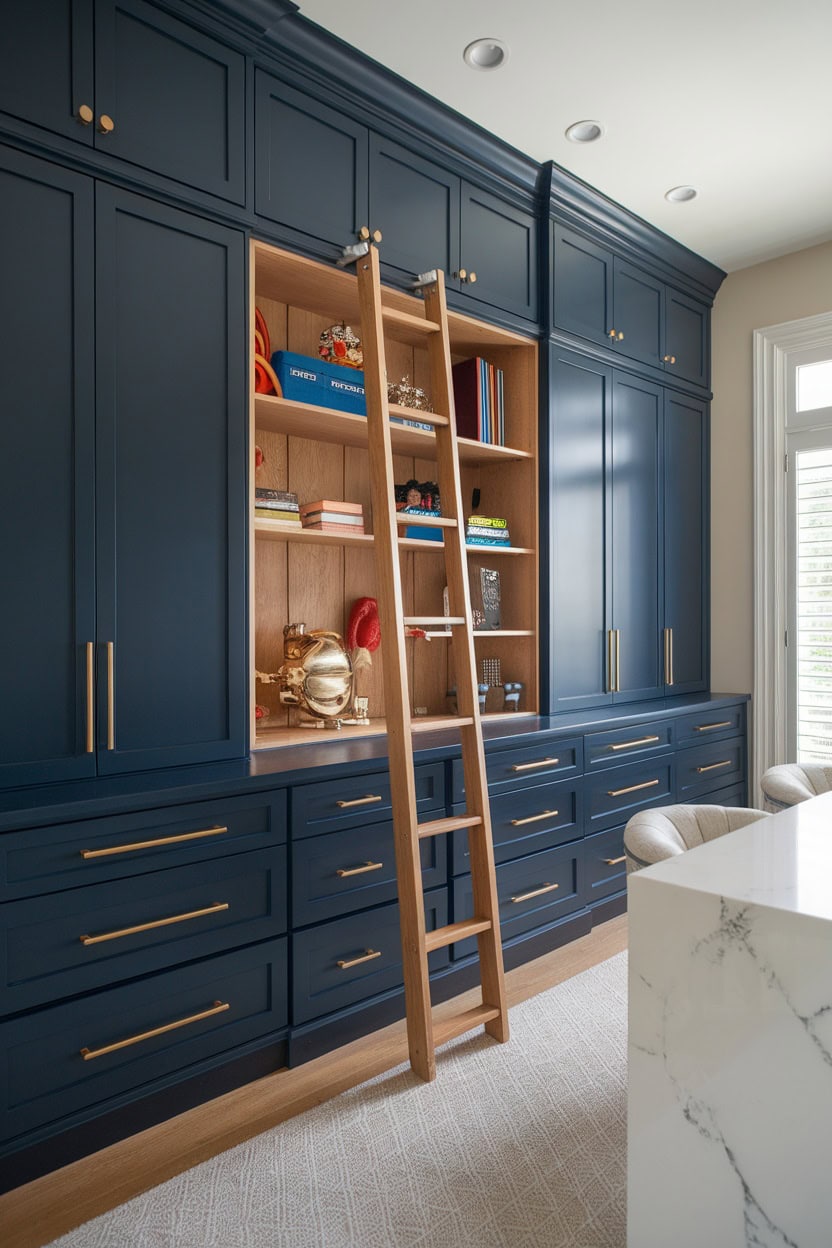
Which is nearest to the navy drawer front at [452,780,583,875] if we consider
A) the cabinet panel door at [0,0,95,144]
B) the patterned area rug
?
the patterned area rug

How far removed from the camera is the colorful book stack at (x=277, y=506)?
2.51 m

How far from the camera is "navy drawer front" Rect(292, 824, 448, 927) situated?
214cm

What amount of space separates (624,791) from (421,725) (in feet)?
4.55

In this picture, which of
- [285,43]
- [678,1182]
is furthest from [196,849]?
[285,43]

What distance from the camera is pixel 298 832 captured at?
83.6 inches

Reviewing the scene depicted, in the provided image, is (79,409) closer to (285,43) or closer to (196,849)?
(196,849)

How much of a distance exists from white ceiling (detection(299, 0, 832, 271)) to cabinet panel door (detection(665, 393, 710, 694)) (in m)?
0.96

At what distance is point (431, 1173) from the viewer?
5.67 feet

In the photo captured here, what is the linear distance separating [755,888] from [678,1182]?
454mm

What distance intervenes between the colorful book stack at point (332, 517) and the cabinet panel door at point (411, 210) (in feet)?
2.52

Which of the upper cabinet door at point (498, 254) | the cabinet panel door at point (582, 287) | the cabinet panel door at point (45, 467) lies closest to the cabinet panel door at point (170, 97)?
the cabinet panel door at point (45, 467)

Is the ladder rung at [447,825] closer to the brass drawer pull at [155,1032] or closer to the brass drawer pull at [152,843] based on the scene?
the brass drawer pull at [152,843]

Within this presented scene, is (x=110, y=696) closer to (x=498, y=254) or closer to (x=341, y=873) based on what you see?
(x=341, y=873)

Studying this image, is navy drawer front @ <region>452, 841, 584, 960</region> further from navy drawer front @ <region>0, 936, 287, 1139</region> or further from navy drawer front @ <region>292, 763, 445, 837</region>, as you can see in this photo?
navy drawer front @ <region>0, 936, 287, 1139</region>
